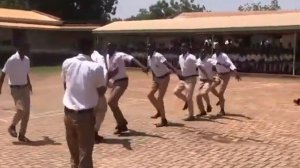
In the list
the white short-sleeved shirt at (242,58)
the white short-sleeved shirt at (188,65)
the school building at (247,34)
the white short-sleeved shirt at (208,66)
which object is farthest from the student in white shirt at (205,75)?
the white short-sleeved shirt at (242,58)

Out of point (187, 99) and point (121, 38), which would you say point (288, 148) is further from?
point (121, 38)

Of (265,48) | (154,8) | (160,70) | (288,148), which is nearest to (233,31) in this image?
(265,48)

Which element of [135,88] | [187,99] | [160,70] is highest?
[160,70]

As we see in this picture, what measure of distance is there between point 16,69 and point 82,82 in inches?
141

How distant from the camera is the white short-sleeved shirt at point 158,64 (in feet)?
33.4

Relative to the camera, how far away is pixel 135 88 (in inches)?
778

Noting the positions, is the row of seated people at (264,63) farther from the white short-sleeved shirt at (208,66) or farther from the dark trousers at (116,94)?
the dark trousers at (116,94)

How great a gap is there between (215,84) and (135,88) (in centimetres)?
821

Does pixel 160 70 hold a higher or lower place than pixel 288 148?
higher

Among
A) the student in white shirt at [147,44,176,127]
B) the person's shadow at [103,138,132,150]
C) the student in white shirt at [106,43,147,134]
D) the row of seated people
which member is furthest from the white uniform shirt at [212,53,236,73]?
the row of seated people

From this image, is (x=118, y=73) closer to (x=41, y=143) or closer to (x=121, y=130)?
(x=121, y=130)

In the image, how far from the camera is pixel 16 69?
8969mm

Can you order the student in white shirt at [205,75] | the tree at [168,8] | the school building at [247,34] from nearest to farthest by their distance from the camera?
the student in white shirt at [205,75], the school building at [247,34], the tree at [168,8]

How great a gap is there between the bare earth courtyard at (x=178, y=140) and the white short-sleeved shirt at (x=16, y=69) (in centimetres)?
110
